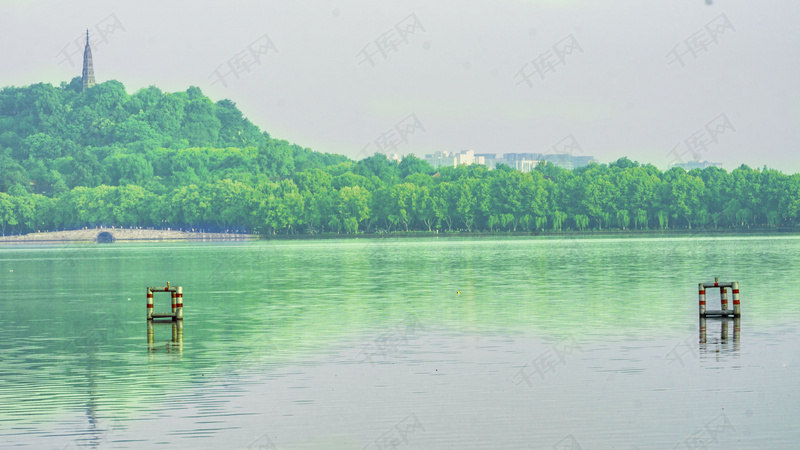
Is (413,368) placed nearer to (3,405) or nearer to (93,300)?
(3,405)

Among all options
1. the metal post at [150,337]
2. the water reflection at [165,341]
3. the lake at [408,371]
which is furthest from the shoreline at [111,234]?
the metal post at [150,337]

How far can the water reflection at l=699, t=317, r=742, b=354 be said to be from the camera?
22731mm

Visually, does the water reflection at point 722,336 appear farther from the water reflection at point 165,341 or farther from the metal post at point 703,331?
the water reflection at point 165,341

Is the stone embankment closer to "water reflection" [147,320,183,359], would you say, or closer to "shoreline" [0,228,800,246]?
"shoreline" [0,228,800,246]

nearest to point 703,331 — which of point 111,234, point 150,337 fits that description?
point 150,337

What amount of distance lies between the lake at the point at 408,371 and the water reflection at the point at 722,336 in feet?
0.25

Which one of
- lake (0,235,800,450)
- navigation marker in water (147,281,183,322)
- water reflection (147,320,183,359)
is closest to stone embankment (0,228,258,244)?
lake (0,235,800,450)

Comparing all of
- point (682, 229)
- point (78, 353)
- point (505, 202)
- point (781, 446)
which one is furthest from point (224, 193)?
point (781, 446)

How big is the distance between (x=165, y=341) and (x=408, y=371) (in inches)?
338

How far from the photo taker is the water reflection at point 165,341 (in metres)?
24.5

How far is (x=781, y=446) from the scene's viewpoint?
1362 cm

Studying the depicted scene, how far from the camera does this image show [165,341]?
26.5 meters

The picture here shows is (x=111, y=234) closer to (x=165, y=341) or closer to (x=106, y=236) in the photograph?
(x=106, y=236)

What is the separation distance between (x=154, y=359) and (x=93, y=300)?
63.8ft
